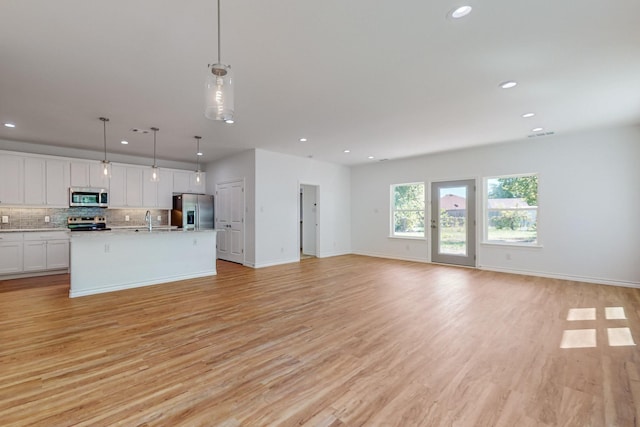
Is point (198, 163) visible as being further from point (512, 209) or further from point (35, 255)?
point (512, 209)

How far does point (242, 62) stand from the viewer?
283 centimetres

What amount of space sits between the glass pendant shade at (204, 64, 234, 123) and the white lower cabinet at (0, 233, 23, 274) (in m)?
6.42

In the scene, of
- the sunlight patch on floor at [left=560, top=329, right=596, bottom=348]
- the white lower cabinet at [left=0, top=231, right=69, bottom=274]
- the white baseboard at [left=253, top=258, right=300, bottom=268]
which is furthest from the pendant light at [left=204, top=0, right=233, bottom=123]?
the white lower cabinet at [left=0, top=231, right=69, bottom=274]

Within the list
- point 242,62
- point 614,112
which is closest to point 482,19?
point 242,62

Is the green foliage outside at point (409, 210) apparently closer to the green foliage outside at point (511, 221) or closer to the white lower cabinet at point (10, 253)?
the green foliage outside at point (511, 221)

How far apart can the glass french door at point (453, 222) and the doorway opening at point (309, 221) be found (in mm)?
3191

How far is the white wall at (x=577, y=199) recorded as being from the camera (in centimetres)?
498

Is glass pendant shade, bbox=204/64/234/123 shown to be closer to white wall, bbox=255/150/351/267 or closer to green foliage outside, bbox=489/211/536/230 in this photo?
white wall, bbox=255/150/351/267

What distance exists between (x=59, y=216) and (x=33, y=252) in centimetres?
99

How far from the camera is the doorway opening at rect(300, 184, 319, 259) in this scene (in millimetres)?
8438

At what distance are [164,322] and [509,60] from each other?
4613 millimetres

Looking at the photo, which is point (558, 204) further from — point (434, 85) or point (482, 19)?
point (482, 19)

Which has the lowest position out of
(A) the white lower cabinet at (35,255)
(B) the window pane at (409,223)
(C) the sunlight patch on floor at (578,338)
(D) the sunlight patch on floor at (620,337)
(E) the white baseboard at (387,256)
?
(D) the sunlight patch on floor at (620,337)

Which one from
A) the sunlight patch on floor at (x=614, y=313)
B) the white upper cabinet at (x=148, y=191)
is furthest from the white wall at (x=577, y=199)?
the white upper cabinet at (x=148, y=191)
